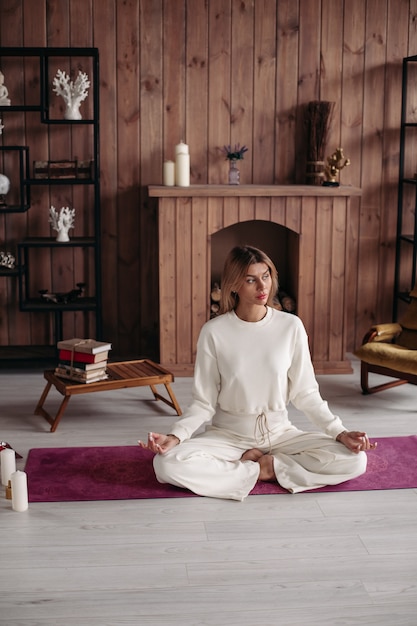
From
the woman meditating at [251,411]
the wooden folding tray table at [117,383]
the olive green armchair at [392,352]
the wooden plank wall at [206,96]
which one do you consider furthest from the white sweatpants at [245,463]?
the wooden plank wall at [206,96]

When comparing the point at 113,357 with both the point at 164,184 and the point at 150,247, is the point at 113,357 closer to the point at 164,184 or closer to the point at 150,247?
the point at 150,247

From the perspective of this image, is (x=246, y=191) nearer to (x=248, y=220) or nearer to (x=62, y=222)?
(x=248, y=220)

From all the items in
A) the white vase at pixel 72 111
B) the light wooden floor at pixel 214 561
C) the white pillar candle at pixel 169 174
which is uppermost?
the white vase at pixel 72 111

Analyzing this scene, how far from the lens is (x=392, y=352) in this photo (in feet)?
16.1

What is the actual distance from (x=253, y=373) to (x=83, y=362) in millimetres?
1144

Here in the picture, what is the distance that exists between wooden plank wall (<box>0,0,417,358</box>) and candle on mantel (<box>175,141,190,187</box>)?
28 centimetres

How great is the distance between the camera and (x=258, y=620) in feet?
8.61

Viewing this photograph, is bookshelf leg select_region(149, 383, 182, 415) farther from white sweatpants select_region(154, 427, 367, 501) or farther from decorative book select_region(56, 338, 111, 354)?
white sweatpants select_region(154, 427, 367, 501)

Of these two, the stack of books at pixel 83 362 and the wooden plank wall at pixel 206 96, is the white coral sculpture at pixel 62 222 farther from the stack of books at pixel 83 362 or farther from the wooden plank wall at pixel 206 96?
the stack of books at pixel 83 362

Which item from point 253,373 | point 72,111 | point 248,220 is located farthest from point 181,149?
point 253,373

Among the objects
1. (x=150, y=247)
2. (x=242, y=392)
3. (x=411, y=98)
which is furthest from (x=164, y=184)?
(x=242, y=392)

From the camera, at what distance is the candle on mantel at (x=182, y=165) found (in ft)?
17.9

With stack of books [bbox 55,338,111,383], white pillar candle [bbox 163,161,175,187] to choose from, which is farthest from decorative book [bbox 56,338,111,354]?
white pillar candle [bbox 163,161,175,187]

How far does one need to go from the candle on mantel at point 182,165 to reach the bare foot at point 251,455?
7.44 feet
